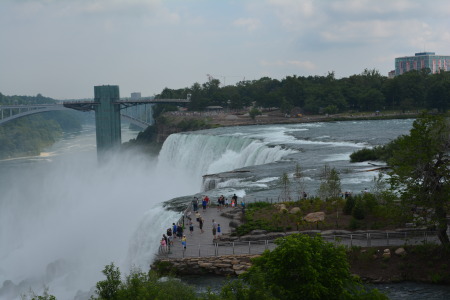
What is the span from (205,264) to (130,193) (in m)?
24.6

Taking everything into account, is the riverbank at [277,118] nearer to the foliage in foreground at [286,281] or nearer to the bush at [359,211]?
the bush at [359,211]

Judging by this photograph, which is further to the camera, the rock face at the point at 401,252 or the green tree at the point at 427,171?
the rock face at the point at 401,252

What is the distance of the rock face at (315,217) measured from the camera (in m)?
21.9

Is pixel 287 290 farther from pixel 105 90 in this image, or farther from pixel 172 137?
pixel 105 90

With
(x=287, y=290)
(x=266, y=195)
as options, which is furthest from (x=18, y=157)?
(x=287, y=290)

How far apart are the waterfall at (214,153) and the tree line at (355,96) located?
32721 millimetres

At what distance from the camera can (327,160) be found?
37.2 m

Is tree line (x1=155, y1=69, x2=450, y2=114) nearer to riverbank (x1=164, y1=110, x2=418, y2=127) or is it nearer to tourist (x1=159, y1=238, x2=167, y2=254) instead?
riverbank (x1=164, y1=110, x2=418, y2=127)

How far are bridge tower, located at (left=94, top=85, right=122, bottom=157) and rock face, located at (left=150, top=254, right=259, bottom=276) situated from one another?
67.1 m

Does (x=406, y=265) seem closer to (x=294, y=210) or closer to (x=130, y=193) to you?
(x=294, y=210)

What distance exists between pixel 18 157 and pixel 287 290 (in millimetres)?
94368

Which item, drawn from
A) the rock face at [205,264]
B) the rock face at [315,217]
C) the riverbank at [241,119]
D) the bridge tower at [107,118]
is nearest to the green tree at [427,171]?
the rock face at [315,217]

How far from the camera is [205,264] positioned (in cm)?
1936

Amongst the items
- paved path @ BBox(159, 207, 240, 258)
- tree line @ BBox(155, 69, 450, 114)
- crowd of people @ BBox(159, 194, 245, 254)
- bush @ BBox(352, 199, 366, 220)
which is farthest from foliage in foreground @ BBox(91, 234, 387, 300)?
tree line @ BBox(155, 69, 450, 114)
